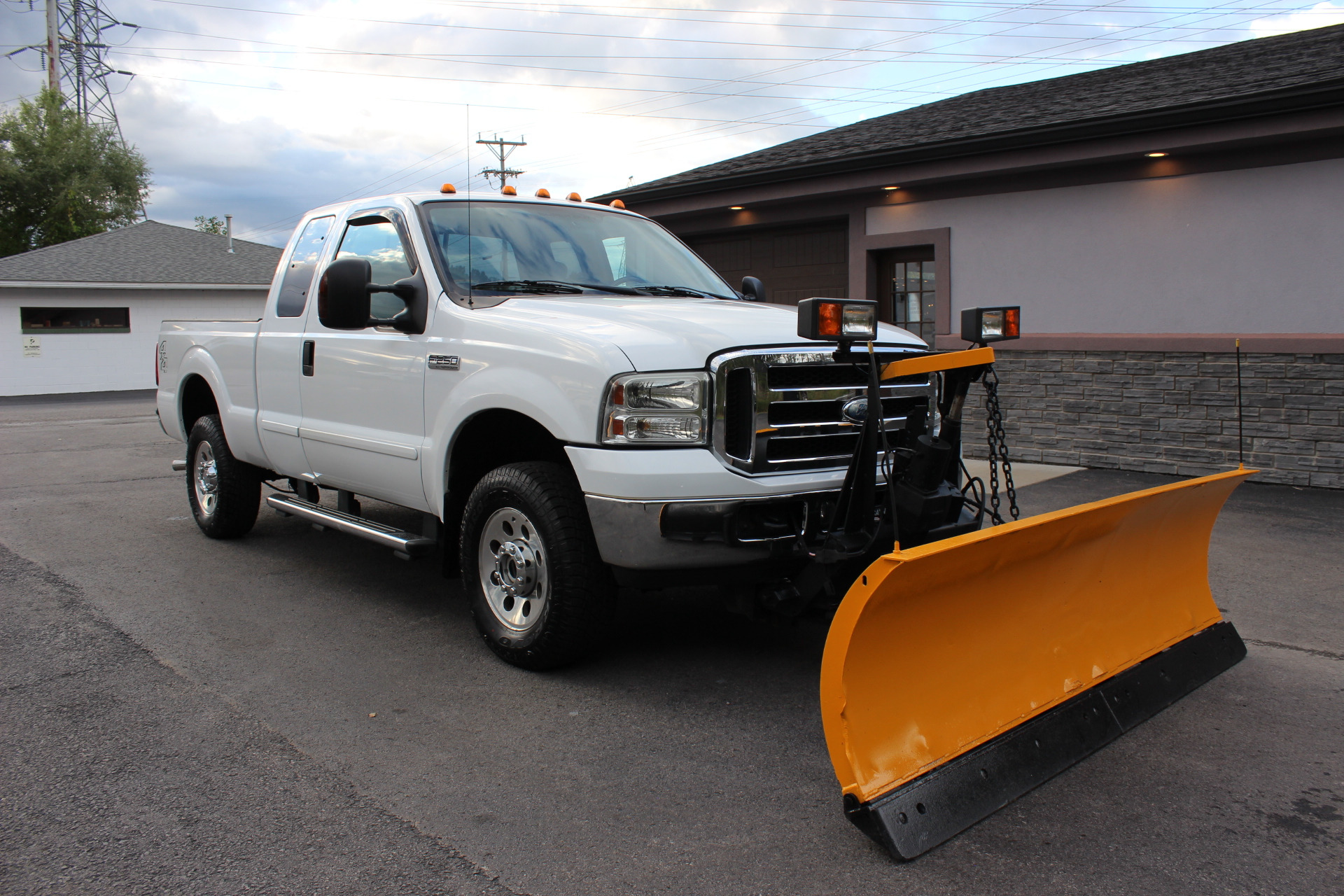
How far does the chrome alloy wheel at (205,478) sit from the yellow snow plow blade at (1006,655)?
5.38 metres

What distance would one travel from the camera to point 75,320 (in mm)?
28203

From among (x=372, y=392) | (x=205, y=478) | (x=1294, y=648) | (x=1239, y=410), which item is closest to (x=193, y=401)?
(x=205, y=478)

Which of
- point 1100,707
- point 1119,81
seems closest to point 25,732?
point 1100,707

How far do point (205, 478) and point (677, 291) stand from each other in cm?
397

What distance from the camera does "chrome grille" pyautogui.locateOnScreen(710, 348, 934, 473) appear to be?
3811mm

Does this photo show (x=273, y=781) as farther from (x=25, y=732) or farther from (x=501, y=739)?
(x=25, y=732)

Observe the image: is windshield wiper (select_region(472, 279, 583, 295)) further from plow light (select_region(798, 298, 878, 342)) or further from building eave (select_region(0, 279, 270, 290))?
building eave (select_region(0, 279, 270, 290))

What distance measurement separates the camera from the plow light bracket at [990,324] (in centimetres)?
402

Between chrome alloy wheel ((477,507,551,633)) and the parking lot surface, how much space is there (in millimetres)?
272

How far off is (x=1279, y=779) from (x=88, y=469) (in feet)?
37.0

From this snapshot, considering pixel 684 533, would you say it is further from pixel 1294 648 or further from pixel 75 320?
pixel 75 320

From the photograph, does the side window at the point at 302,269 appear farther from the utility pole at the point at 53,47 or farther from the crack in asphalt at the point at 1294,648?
the utility pole at the point at 53,47

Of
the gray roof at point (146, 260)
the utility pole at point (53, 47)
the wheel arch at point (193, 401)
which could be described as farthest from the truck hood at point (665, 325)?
the utility pole at point (53, 47)

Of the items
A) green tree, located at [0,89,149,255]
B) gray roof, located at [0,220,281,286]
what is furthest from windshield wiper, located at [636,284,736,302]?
green tree, located at [0,89,149,255]
